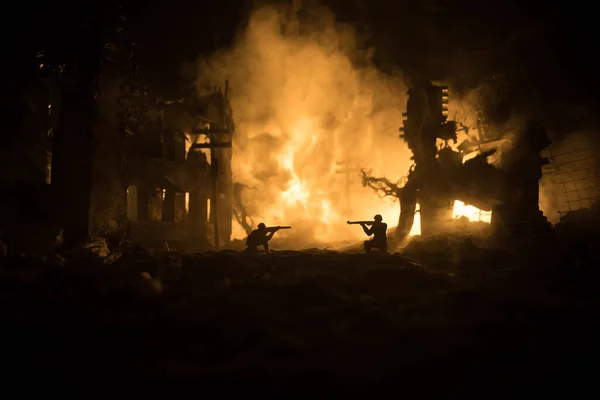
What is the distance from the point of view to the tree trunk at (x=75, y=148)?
13.6 meters

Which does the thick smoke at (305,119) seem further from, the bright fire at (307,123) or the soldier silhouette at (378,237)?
the soldier silhouette at (378,237)

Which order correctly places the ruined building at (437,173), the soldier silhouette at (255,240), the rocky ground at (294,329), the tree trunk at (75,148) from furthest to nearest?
the ruined building at (437,173), the soldier silhouette at (255,240), the tree trunk at (75,148), the rocky ground at (294,329)

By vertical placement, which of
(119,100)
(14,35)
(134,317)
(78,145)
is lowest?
(134,317)

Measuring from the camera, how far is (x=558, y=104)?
2816 centimetres

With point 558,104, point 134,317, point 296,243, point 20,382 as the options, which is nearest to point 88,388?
point 20,382

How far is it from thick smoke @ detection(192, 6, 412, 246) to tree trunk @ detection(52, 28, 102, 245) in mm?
24718

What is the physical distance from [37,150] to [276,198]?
2604 cm

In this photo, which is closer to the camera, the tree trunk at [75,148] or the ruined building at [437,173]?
the tree trunk at [75,148]

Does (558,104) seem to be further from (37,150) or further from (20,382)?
(20,382)

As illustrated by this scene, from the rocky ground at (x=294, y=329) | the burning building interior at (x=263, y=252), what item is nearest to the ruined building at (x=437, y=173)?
the burning building interior at (x=263, y=252)

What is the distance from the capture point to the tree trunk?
44.6ft

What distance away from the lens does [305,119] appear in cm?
4119

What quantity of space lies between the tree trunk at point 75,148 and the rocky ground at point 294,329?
3.34 meters

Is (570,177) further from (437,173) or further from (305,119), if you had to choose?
(305,119)
